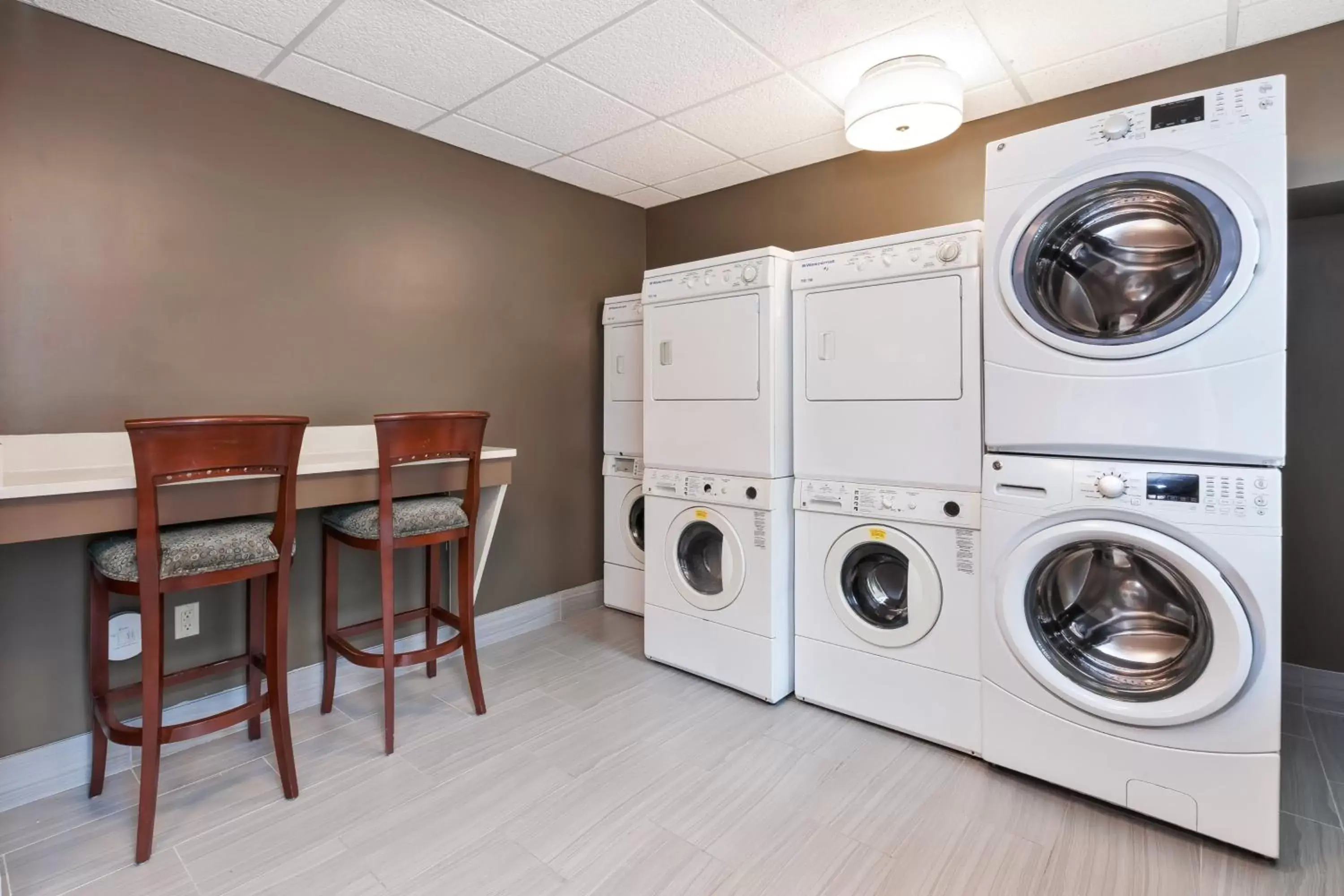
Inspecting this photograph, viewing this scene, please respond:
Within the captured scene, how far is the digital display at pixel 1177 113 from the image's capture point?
160 cm

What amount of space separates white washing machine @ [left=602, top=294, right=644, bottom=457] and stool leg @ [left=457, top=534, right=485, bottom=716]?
117cm

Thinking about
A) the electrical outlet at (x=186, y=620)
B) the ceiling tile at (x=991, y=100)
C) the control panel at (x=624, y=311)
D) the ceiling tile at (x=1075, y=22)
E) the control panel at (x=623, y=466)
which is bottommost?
the electrical outlet at (x=186, y=620)

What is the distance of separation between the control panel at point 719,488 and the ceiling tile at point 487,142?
1.61m

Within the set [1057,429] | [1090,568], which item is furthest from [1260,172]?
[1090,568]

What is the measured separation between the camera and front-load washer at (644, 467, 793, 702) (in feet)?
7.99

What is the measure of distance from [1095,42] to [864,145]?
767 mm

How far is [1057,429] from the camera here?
181 centimetres

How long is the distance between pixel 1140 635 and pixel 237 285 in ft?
10.2

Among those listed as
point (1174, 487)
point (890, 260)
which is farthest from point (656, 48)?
point (1174, 487)

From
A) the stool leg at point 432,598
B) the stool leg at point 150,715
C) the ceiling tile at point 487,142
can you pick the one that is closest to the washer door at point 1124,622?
the stool leg at point 432,598

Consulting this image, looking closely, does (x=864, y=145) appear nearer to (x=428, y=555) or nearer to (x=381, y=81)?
(x=381, y=81)

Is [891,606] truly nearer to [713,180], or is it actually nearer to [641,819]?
[641,819]

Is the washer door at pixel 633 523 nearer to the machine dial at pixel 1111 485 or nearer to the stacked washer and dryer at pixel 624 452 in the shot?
the stacked washer and dryer at pixel 624 452

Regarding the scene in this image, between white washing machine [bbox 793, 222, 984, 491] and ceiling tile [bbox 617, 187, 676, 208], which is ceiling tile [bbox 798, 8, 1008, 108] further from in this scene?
ceiling tile [bbox 617, 187, 676, 208]
